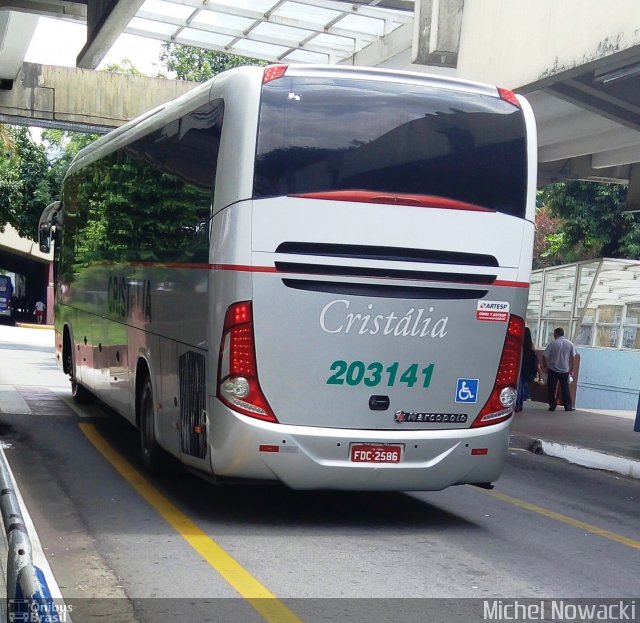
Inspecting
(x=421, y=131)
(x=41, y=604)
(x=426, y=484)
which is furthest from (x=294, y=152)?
(x=41, y=604)

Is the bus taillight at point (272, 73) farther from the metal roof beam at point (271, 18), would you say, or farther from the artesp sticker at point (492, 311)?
the metal roof beam at point (271, 18)

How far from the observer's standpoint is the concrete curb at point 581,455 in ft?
44.9

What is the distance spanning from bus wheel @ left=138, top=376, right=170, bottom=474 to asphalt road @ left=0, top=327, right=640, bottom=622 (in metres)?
0.17

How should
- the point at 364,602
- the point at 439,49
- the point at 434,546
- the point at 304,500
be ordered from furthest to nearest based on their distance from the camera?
the point at 439,49 → the point at 304,500 → the point at 434,546 → the point at 364,602

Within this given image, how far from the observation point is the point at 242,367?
25.8 feet

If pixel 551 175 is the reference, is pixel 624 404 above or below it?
below

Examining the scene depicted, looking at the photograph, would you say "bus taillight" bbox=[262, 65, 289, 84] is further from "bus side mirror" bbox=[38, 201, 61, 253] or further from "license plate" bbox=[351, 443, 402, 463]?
"bus side mirror" bbox=[38, 201, 61, 253]

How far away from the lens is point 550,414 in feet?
68.8

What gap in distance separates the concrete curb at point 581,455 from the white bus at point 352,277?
18.8ft

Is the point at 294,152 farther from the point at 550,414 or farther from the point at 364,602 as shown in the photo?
the point at 550,414

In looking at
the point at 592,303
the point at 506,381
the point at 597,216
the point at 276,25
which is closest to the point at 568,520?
the point at 506,381

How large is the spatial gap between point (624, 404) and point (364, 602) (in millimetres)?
19765

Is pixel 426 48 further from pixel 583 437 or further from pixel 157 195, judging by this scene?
pixel 157 195

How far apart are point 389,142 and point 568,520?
390 centimetres
